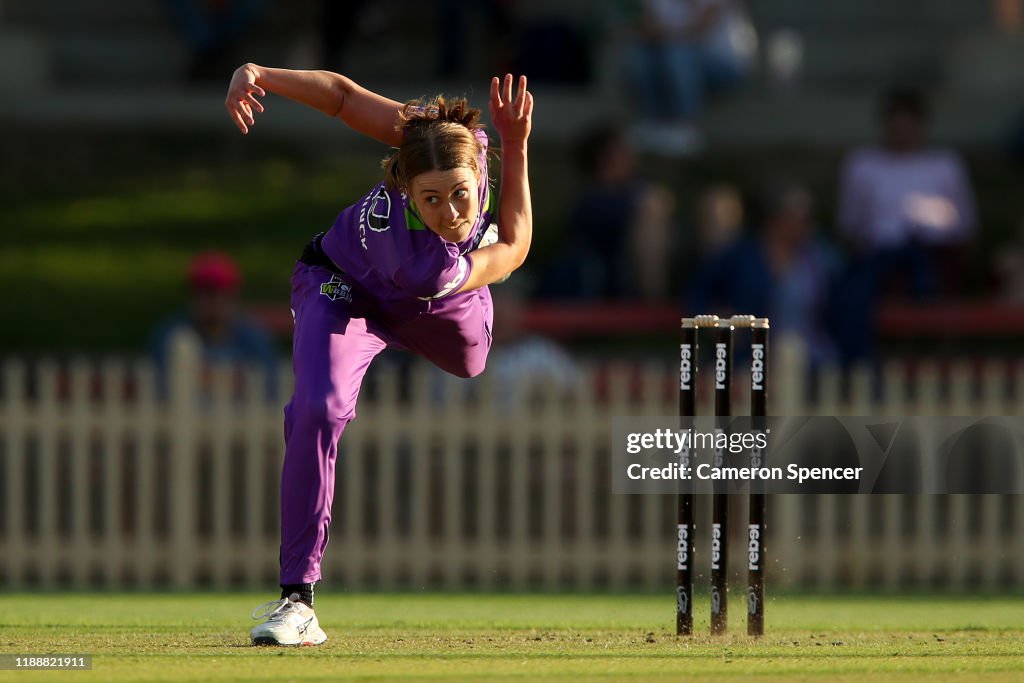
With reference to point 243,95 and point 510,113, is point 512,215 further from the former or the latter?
point 243,95

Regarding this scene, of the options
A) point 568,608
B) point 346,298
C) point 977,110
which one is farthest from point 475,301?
point 977,110

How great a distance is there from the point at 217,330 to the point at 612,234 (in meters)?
3.07

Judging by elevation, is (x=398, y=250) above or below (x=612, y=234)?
below

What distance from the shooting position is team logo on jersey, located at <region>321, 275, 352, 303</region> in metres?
5.99

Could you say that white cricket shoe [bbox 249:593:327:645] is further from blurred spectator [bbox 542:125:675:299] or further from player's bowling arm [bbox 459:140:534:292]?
blurred spectator [bbox 542:125:675:299]

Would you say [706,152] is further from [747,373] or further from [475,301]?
[475,301]

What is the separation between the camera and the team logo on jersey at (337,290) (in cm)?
599

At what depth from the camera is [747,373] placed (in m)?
11.1

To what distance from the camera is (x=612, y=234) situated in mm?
12711

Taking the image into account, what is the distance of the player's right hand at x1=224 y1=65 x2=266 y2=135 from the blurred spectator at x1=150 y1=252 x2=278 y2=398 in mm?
5086

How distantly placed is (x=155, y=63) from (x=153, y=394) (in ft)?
24.2

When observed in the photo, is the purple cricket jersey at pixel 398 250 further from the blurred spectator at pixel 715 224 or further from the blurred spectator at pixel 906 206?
the blurred spectator at pixel 906 206

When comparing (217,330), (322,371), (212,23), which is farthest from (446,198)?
(212,23)

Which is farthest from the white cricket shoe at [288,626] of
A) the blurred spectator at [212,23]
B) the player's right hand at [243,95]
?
the blurred spectator at [212,23]
